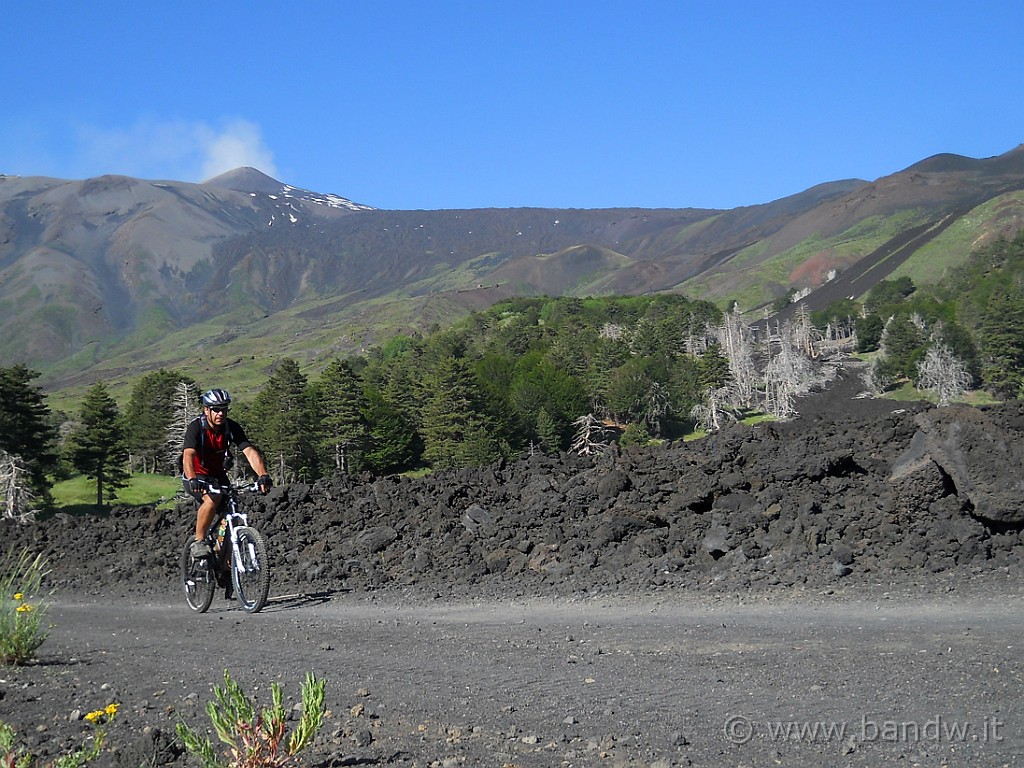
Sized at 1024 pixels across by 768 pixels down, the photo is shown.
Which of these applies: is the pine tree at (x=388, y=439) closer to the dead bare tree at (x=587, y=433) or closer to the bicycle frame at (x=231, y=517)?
the dead bare tree at (x=587, y=433)

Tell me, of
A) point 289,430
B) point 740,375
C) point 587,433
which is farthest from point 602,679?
point 740,375

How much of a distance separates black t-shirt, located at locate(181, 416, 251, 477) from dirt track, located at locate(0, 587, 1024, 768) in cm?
165

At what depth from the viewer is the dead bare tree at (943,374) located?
69.6 meters

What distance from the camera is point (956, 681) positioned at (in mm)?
6098

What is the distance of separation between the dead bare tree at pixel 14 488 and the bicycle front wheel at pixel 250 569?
129 feet

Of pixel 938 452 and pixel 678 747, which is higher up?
pixel 938 452

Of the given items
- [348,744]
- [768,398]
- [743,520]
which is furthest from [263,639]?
[768,398]

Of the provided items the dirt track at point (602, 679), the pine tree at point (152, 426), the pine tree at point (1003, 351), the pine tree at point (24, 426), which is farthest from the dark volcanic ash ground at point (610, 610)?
the pine tree at point (152, 426)

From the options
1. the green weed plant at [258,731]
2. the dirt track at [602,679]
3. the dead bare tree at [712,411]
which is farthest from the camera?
the dead bare tree at [712,411]

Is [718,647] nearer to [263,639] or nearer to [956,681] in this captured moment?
[956,681]

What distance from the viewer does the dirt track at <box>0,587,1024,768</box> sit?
5.27 metres

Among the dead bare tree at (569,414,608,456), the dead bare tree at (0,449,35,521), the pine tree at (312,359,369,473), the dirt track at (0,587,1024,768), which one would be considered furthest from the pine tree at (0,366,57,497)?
the dirt track at (0,587,1024,768)

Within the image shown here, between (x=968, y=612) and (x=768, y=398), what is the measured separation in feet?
238

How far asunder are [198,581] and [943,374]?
69.1 meters
